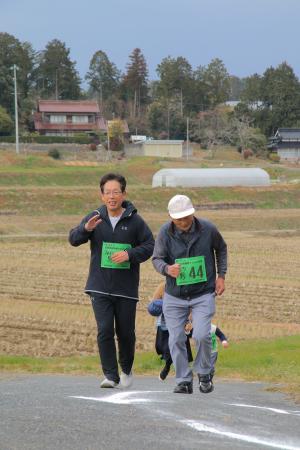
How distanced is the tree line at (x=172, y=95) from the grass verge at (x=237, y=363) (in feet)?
232

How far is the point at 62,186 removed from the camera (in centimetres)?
5934

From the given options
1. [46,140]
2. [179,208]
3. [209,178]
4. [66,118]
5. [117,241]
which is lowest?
[209,178]

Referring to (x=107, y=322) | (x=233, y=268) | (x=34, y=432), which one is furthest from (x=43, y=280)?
(x=34, y=432)

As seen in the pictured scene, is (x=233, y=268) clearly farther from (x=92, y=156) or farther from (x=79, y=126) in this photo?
(x=79, y=126)

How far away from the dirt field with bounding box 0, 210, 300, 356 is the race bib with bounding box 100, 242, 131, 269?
25.7 ft

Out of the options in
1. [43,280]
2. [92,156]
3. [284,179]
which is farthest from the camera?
[92,156]

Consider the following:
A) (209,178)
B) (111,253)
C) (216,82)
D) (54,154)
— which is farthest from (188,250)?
(216,82)

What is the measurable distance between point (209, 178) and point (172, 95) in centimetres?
4308

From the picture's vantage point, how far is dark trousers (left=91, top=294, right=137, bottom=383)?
795cm

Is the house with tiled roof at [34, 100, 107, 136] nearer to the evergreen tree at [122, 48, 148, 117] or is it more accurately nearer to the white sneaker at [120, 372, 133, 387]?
the evergreen tree at [122, 48, 148, 117]

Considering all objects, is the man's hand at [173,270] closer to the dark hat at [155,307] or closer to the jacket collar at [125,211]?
the jacket collar at [125,211]

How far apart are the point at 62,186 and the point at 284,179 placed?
19770 mm

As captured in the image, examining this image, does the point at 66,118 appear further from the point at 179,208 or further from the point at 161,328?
the point at 179,208

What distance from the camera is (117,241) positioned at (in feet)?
25.6
